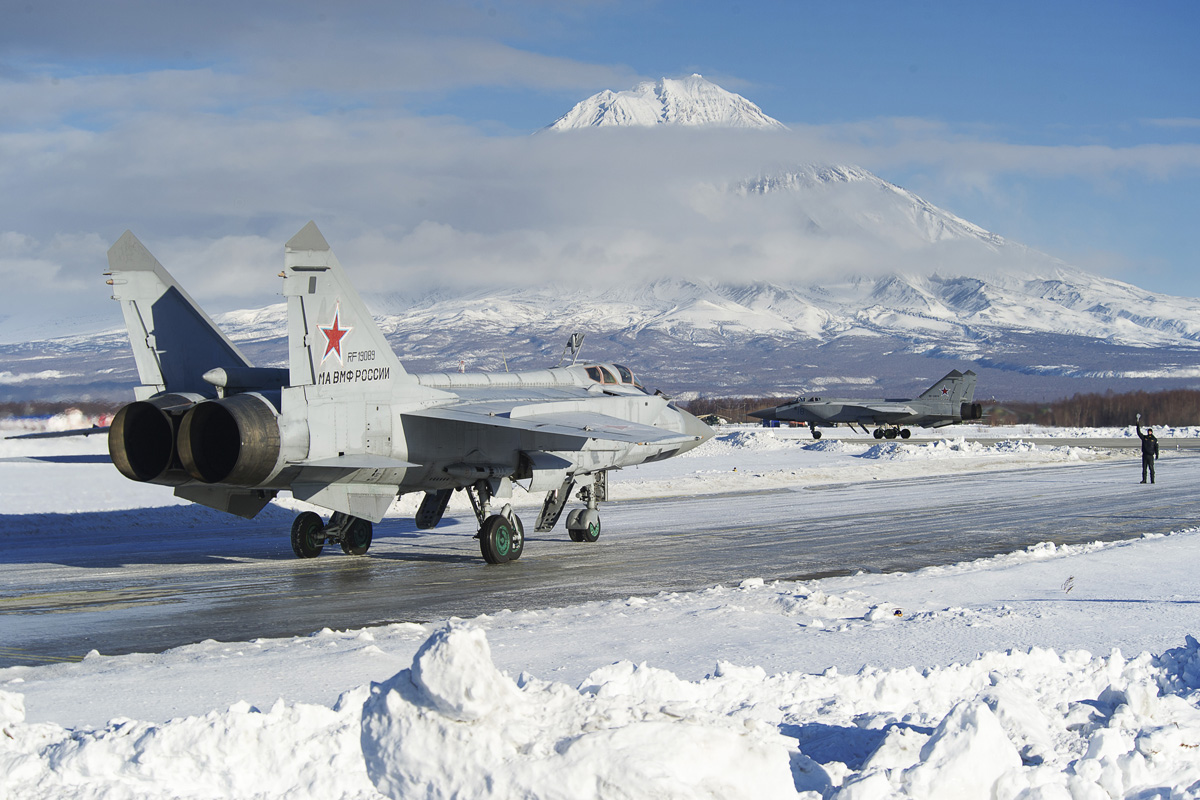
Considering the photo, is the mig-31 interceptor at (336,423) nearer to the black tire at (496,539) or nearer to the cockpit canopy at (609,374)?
the black tire at (496,539)

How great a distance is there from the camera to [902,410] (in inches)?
2376

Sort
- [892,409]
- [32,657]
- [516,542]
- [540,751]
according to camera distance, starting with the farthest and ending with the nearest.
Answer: [892,409], [516,542], [32,657], [540,751]

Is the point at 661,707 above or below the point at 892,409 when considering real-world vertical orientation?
above

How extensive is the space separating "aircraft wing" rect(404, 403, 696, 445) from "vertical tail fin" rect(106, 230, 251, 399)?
379 cm

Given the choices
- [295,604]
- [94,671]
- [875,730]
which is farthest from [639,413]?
[875,730]

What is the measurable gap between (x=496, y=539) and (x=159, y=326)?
6.09 meters

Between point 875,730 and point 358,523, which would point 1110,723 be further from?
point 358,523

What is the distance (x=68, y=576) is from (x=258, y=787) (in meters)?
10.2

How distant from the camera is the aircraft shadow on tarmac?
51.1 feet

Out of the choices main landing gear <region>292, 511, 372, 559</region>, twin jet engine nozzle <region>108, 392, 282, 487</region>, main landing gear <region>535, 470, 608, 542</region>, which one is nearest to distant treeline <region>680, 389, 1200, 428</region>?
main landing gear <region>535, 470, 608, 542</region>

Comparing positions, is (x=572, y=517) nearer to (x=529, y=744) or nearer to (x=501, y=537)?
(x=501, y=537)

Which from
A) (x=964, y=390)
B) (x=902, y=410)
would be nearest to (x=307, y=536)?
(x=902, y=410)

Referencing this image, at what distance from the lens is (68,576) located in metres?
13.5

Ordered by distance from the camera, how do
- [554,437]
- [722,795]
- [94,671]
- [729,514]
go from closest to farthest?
[722,795]
[94,671]
[554,437]
[729,514]
